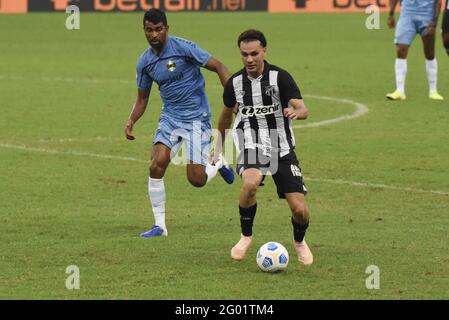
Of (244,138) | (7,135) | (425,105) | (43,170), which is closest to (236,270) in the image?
(244,138)

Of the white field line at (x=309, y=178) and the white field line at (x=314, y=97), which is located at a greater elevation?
the white field line at (x=314, y=97)

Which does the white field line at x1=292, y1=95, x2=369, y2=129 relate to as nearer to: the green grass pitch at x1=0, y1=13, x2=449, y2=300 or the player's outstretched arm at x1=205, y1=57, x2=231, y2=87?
the green grass pitch at x1=0, y1=13, x2=449, y2=300

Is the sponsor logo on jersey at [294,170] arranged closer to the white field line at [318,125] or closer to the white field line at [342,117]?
the white field line at [318,125]

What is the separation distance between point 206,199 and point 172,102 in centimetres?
152

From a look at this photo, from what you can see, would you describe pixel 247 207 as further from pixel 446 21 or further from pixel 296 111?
pixel 446 21

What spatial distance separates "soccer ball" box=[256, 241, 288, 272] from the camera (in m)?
9.32

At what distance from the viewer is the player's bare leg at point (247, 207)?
31.9 ft

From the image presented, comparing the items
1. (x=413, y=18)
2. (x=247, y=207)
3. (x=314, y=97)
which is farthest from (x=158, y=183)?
(x=314, y=97)

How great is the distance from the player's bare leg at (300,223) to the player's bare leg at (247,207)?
0.29m

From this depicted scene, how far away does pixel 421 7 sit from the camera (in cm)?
1978

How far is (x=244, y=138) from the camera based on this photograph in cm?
997

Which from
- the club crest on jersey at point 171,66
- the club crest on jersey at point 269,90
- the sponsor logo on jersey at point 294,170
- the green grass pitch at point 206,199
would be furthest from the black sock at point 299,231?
the club crest on jersey at point 171,66

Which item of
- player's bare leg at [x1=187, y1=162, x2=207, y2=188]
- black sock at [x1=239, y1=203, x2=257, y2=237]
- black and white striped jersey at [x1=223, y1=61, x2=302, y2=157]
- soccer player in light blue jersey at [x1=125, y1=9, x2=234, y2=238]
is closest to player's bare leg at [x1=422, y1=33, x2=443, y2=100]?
soccer player in light blue jersey at [x1=125, y1=9, x2=234, y2=238]
